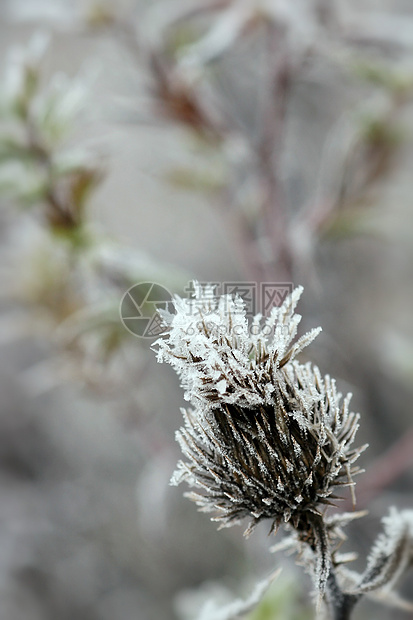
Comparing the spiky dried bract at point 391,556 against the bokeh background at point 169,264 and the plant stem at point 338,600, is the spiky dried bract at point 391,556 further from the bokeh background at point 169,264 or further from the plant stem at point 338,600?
the bokeh background at point 169,264

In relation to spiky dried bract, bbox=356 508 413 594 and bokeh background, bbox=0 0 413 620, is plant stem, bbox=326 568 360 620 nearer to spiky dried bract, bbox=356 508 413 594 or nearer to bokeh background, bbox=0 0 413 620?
spiky dried bract, bbox=356 508 413 594

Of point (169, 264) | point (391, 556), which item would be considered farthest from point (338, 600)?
point (169, 264)

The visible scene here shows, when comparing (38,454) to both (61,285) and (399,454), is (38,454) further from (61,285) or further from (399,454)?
(399,454)

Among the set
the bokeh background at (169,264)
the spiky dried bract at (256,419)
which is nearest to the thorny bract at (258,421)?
the spiky dried bract at (256,419)

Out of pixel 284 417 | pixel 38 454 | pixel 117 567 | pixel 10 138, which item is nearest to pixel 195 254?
pixel 38 454

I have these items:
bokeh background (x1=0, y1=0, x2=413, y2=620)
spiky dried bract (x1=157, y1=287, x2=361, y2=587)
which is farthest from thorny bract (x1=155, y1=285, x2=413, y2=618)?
bokeh background (x1=0, y1=0, x2=413, y2=620)

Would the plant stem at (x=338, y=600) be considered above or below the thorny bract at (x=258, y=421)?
below

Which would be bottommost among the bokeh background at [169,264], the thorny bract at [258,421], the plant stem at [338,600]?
the plant stem at [338,600]
